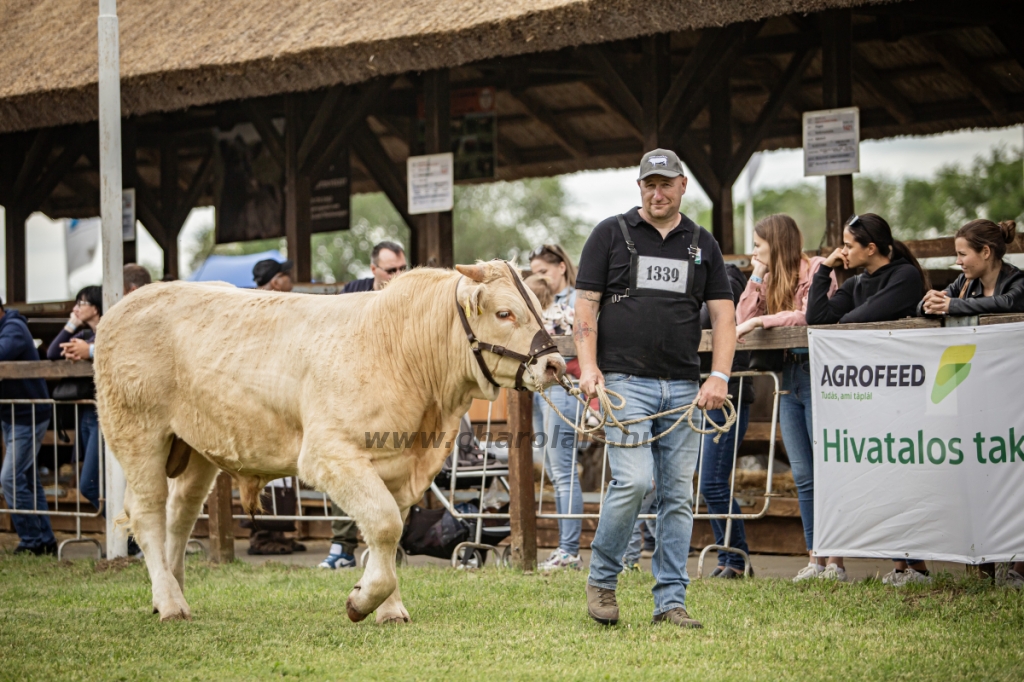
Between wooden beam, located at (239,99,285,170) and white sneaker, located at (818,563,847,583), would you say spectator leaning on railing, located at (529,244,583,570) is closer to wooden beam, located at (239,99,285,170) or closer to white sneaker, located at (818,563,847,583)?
white sneaker, located at (818,563,847,583)

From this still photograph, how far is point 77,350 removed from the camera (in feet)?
29.3

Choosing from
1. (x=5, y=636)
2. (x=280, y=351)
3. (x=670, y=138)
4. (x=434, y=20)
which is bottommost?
(x=5, y=636)

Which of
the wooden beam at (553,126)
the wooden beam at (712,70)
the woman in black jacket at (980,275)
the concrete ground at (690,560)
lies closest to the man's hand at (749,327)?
the woman in black jacket at (980,275)

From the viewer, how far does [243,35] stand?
11172mm

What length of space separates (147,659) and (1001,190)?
48.3 meters

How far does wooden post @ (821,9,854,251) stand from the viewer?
382 inches

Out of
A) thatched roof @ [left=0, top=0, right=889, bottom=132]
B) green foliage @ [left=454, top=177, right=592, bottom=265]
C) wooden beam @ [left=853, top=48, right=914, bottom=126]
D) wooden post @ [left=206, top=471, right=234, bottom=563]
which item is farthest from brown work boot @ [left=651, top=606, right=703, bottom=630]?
green foliage @ [left=454, top=177, right=592, bottom=265]

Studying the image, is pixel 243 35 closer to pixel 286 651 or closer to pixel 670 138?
pixel 670 138

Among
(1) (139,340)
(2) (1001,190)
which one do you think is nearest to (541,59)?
(1) (139,340)

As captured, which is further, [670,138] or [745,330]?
[670,138]

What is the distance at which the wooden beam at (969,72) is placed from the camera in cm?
1211

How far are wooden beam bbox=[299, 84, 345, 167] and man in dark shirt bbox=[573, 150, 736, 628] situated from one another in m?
7.59

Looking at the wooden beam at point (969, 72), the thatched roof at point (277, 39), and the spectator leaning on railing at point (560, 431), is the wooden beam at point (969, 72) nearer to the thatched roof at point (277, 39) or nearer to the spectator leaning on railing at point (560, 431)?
the thatched roof at point (277, 39)

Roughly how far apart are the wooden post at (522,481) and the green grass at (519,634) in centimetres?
38
